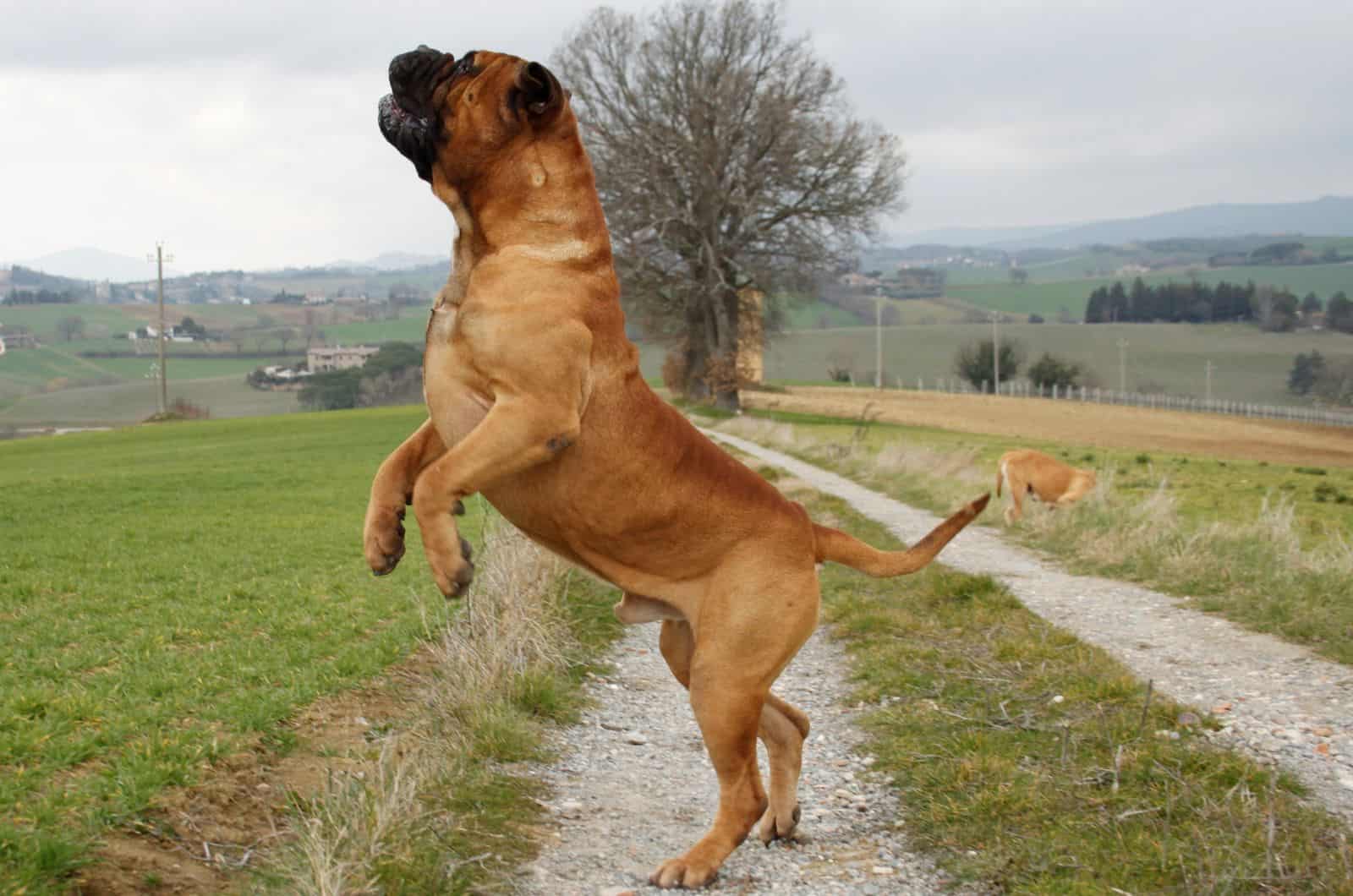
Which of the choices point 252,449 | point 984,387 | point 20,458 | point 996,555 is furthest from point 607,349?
point 984,387

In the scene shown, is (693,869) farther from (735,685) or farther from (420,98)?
(420,98)

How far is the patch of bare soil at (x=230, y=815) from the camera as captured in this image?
4363mm

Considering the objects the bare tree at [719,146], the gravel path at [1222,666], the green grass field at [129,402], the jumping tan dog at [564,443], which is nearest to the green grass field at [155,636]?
the jumping tan dog at [564,443]

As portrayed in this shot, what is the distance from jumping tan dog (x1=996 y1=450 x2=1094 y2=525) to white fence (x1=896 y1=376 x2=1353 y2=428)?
192 feet

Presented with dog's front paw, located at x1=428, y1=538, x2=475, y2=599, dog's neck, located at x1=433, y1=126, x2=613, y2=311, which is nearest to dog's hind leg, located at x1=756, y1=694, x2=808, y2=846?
dog's front paw, located at x1=428, y1=538, x2=475, y2=599

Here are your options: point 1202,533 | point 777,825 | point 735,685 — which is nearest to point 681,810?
point 777,825

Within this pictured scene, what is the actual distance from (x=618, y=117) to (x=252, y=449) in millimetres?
19997

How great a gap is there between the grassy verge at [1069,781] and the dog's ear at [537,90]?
338cm

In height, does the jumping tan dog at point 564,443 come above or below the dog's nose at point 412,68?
below

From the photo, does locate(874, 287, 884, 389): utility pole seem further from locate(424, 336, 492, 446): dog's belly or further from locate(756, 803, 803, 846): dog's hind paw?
locate(424, 336, 492, 446): dog's belly

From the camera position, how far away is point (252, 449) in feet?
140

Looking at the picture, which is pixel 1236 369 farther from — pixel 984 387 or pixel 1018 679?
pixel 1018 679

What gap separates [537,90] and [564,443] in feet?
3.96

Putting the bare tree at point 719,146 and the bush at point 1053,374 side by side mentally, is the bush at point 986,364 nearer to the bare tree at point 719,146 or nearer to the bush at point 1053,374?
the bush at point 1053,374
